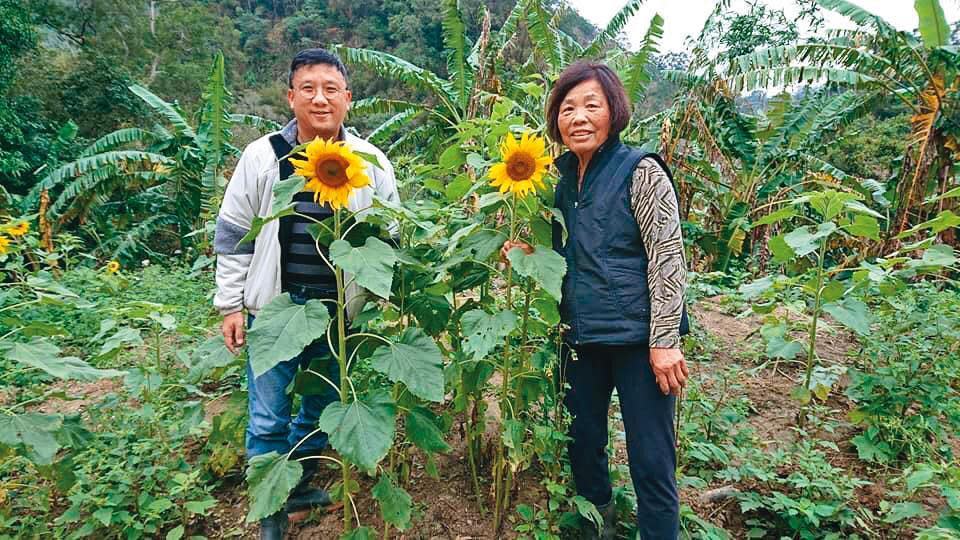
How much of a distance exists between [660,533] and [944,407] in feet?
4.60

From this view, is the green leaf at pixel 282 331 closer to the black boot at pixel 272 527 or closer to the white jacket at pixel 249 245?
the white jacket at pixel 249 245

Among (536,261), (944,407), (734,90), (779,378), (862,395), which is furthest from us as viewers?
(734,90)

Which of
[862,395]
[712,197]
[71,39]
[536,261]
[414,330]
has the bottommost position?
[862,395]

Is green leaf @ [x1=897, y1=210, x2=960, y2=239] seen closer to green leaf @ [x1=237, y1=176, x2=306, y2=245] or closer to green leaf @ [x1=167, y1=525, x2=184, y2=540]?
green leaf @ [x1=237, y1=176, x2=306, y2=245]

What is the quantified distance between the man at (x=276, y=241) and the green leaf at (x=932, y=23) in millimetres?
6911

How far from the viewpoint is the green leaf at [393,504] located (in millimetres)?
1556

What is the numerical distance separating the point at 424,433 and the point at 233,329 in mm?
786

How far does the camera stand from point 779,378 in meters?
3.21

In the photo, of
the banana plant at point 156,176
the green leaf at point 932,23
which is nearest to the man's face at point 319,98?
the banana plant at point 156,176

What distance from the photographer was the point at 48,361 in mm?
1470

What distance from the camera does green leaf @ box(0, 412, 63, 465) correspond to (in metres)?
1.45

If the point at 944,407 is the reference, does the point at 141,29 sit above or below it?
above

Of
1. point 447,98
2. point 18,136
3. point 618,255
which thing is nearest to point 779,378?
point 618,255

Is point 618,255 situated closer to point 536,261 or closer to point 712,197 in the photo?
point 536,261
